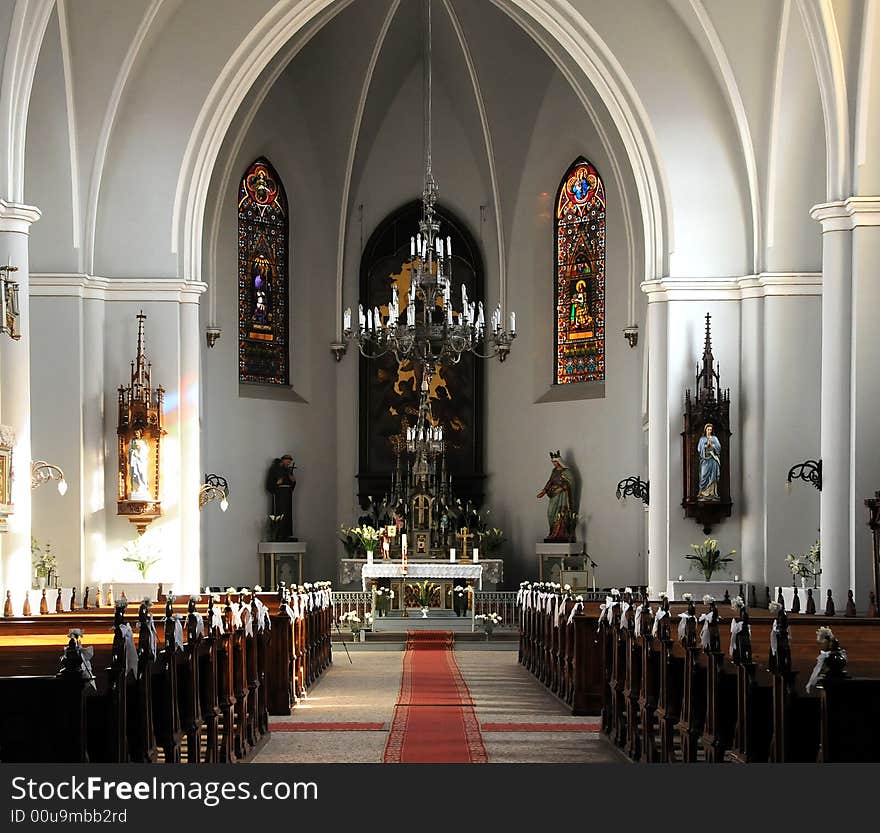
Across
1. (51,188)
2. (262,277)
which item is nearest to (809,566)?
(51,188)

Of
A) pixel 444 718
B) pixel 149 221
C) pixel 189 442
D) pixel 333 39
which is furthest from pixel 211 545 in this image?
pixel 444 718

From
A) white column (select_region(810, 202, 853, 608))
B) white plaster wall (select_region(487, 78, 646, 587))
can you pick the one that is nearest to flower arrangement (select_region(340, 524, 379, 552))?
white plaster wall (select_region(487, 78, 646, 587))

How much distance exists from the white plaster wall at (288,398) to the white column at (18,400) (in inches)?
315

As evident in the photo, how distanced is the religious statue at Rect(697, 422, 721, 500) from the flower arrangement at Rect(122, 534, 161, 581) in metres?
7.11

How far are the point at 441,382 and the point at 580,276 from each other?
3.42 meters

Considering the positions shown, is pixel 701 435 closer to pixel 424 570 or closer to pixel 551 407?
pixel 424 570

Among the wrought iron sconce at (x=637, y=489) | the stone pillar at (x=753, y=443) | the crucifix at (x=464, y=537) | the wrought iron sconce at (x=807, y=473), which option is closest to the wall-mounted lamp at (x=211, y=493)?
the crucifix at (x=464, y=537)

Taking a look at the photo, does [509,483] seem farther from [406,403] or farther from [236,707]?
[236,707]

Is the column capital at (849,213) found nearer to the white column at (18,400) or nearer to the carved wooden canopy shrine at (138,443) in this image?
the white column at (18,400)

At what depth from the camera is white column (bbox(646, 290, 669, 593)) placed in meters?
18.8

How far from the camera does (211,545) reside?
23547 millimetres

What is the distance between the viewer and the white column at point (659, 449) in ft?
61.5

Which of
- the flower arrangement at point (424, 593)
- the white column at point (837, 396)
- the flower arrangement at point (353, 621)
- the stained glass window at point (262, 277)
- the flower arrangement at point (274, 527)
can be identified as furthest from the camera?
the stained glass window at point (262, 277)

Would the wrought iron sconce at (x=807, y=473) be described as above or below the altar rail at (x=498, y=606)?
above
